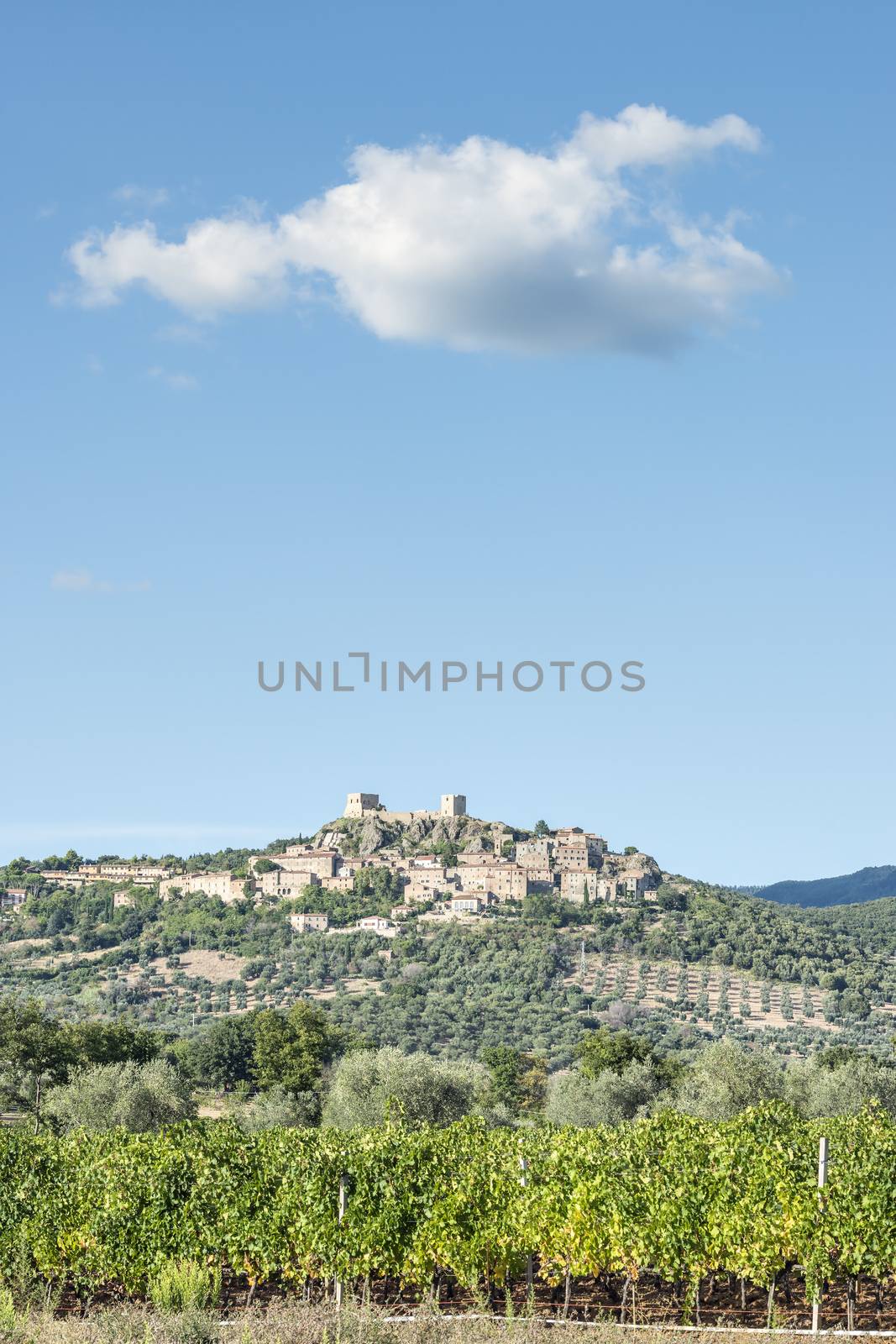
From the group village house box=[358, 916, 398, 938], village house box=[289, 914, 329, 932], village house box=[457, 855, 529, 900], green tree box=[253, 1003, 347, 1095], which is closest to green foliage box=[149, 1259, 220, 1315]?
green tree box=[253, 1003, 347, 1095]

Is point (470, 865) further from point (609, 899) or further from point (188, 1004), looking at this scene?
point (188, 1004)

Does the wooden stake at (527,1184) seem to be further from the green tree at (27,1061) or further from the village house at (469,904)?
the village house at (469,904)

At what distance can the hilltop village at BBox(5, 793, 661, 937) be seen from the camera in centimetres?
14850

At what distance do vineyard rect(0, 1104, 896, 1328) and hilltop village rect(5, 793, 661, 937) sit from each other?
118326 millimetres

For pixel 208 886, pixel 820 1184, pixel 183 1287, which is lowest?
pixel 183 1287

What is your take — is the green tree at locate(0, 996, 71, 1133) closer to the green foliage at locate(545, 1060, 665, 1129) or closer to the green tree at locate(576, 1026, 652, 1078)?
the green foliage at locate(545, 1060, 665, 1129)

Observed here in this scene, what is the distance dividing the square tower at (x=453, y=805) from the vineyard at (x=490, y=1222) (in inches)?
6380

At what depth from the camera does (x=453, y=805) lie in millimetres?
182250

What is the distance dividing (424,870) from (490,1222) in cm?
13960

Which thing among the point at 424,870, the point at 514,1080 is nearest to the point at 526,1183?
the point at 514,1080

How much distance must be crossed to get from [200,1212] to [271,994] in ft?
319

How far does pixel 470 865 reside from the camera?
160000 mm

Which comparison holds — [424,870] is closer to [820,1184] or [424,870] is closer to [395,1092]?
[395,1092]

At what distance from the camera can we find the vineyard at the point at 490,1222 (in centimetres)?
1587
